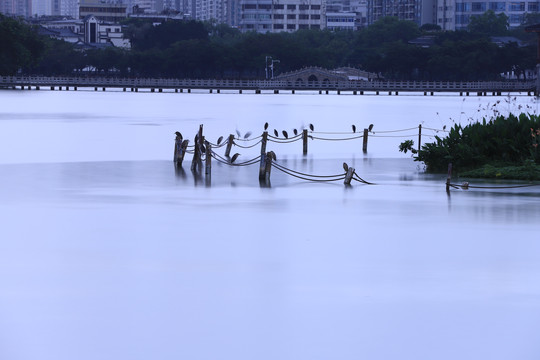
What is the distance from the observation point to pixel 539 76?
13400 centimetres

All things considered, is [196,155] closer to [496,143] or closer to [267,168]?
[267,168]

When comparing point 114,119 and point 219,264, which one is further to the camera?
point 114,119

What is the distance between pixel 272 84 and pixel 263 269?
169762 millimetres

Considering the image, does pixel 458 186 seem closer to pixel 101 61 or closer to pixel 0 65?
pixel 0 65

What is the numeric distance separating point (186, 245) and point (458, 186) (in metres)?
11.3

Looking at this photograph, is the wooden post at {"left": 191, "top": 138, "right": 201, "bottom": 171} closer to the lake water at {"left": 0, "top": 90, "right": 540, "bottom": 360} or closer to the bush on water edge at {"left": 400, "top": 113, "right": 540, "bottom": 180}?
the lake water at {"left": 0, "top": 90, "right": 540, "bottom": 360}

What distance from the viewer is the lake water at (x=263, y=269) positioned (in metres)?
11.3

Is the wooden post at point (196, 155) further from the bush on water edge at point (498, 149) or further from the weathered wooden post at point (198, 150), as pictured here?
the bush on water edge at point (498, 149)

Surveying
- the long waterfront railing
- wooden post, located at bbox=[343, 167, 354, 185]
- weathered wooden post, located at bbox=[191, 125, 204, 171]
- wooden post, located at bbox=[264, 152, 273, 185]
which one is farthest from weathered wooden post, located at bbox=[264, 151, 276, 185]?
the long waterfront railing

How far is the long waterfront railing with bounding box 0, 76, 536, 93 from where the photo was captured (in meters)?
172

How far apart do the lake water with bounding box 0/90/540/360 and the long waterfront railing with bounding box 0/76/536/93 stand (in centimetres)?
14338

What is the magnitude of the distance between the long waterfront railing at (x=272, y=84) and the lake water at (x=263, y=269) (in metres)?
143

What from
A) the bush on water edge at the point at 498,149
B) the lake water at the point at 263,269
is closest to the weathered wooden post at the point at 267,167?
the lake water at the point at 263,269

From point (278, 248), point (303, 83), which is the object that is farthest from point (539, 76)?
point (278, 248)
